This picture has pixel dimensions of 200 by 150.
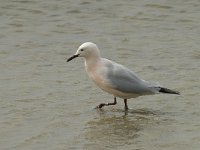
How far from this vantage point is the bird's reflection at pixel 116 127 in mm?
7965

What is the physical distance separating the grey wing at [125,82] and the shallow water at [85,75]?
264 mm

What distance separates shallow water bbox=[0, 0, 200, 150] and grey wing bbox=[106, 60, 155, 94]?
264mm

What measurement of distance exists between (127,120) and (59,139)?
1.14m

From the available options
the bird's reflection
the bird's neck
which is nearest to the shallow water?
the bird's reflection

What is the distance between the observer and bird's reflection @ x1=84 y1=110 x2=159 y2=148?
7965 mm

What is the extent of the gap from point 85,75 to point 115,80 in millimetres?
1587

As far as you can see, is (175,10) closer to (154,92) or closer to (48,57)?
(48,57)

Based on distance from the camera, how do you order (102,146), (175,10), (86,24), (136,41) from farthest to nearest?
(175,10) < (86,24) < (136,41) < (102,146)

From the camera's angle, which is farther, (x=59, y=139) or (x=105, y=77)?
(x=105, y=77)

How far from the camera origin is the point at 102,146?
7746 mm

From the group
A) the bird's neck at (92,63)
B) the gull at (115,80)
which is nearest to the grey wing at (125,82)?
the gull at (115,80)

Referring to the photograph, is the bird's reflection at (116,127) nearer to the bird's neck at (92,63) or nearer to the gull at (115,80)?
the gull at (115,80)

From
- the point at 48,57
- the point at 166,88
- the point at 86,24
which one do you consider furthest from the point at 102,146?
the point at 86,24

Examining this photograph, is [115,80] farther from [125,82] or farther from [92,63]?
[92,63]
